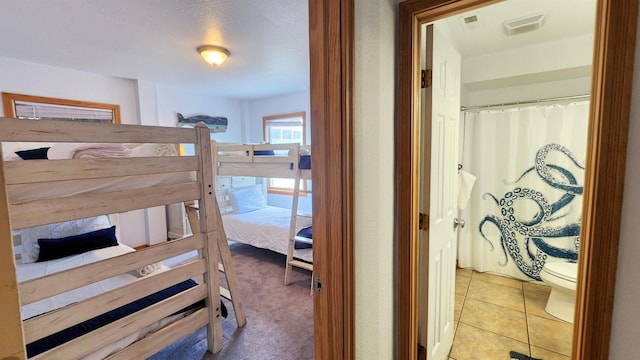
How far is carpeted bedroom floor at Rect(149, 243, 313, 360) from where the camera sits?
195cm

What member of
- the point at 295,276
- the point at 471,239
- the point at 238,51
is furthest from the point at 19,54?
the point at 471,239

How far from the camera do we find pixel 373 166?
3.48 feet

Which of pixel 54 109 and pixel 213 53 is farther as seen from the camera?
pixel 54 109

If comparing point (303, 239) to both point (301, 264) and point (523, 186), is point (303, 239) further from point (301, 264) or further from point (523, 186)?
point (523, 186)

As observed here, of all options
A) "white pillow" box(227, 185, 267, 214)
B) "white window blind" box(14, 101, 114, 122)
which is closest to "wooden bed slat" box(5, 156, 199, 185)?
"white pillow" box(227, 185, 267, 214)

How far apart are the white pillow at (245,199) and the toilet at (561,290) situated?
3.53 m

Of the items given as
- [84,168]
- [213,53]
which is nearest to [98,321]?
[84,168]

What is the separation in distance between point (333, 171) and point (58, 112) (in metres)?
3.77

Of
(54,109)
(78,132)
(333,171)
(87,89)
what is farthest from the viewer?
(87,89)

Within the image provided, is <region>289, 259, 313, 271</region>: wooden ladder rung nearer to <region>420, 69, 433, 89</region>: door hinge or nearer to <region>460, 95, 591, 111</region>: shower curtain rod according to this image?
<region>420, 69, 433, 89</region>: door hinge

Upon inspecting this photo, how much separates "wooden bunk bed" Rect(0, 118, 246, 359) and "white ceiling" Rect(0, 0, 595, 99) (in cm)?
89

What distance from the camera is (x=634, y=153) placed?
734 millimetres

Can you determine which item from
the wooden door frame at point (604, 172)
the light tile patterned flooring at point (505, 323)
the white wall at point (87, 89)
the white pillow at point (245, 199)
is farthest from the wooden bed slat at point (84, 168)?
the white pillow at point (245, 199)

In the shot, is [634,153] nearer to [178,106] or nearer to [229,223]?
[229,223]
